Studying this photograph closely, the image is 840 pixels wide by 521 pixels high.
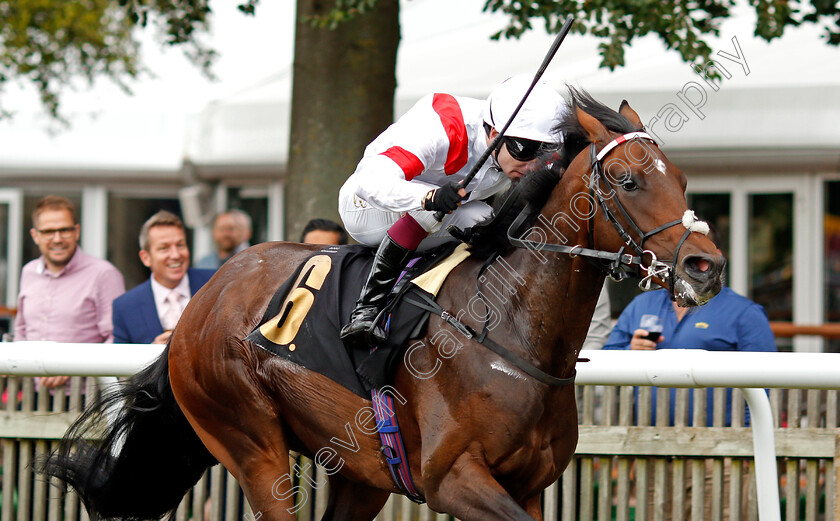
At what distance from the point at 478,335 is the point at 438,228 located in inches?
16.2

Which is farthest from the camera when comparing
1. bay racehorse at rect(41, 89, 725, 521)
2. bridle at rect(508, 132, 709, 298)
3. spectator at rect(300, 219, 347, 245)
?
spectator at rect(300, 219, 347, 245)

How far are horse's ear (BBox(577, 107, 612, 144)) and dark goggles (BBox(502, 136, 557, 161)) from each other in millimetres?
159

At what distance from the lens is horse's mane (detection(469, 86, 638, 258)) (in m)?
3.21

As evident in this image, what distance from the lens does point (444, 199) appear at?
122 inches

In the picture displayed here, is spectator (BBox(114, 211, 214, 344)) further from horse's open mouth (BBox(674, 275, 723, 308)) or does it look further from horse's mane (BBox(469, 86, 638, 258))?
horse's open mouth (BBox(674, 275, 723, 308))

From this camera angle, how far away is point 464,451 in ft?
10.4

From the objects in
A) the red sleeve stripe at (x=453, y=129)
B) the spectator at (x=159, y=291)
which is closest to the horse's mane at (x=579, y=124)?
the red sleeve stripe at (x=453, y=129)

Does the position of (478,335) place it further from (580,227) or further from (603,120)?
(603,120)

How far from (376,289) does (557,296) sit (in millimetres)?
616

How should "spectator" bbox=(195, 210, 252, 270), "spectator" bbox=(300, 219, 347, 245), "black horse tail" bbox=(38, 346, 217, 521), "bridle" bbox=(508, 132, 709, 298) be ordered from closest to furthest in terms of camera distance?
"bridle" bbox=(508, 132, 709, 298)
"black horse tail" bbox=(38, 346, 217, 521)
"spectator" bbox=(300, 219, 347, 245)
"spectator" bbox=(195, 210, 252, 270)

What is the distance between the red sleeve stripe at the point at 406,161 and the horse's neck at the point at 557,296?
43cm

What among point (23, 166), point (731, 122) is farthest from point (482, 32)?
point (23, 166)

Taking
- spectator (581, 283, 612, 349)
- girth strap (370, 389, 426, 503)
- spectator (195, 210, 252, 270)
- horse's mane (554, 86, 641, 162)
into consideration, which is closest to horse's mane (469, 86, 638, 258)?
horse's mane (554, 86, 641, 162)

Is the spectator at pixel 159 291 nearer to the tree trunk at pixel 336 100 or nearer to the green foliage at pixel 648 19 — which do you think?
the tree trunk at pixel 336 100
